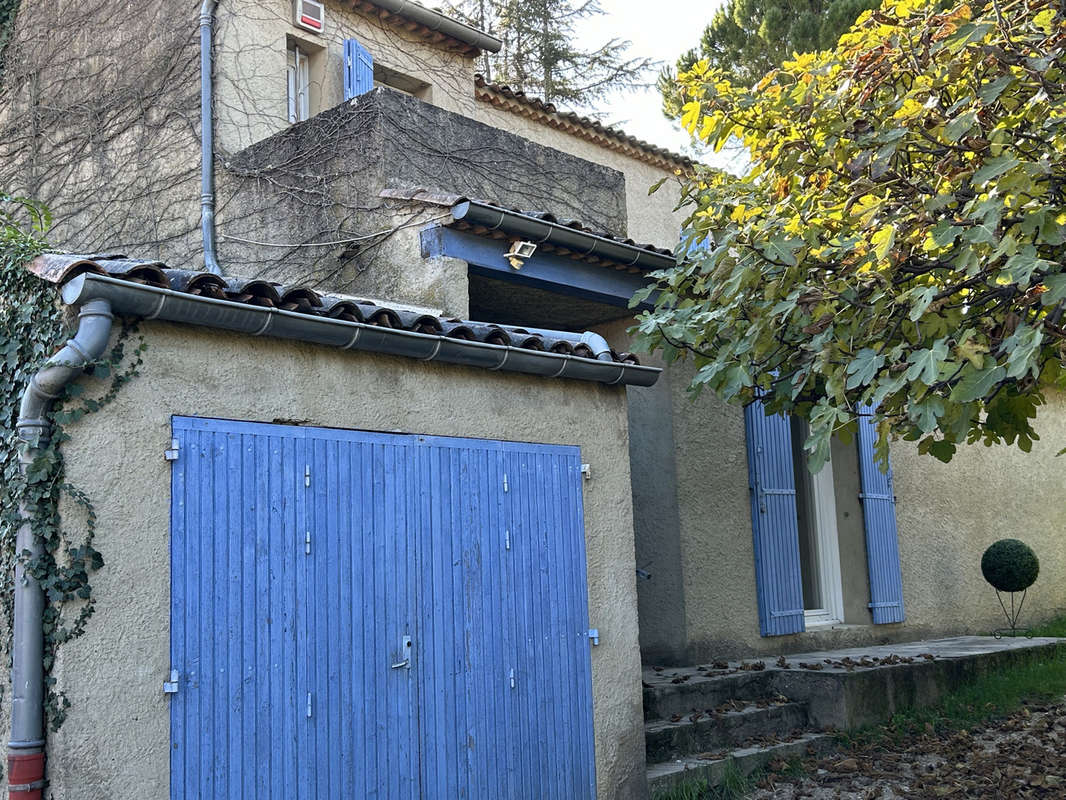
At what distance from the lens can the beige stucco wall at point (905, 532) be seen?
8773 millimetres

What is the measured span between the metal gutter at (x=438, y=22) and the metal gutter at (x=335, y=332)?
5462 mm

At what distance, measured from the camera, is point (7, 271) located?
4.84 meters

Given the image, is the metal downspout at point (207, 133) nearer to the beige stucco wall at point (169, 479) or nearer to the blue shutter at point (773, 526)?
the beige stucco wall at point (169, 479)

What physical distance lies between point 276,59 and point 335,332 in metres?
5.51

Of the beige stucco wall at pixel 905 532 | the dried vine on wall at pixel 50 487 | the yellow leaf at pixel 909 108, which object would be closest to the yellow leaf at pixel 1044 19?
the yellow leaf at pixel 909 108

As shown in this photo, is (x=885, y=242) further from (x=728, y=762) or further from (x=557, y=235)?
(x=728, y=762)

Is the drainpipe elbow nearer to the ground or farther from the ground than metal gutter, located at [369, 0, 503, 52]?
nearer to the ground

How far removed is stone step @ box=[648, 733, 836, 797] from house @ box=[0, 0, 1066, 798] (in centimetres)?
28

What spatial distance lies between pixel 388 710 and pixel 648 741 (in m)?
2.32

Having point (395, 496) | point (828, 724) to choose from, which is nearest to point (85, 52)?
point (395, 496)

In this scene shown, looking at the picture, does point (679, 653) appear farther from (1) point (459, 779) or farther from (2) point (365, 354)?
(2) point (365, 354)

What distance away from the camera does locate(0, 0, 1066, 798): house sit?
4656 millimetres

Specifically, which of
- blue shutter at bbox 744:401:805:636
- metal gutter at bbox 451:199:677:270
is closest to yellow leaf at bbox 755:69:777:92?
metal gutter at bbox 451:199:677:270

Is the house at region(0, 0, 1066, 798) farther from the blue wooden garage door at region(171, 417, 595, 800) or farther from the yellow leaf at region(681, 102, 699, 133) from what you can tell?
the yellow leaf at region(681, 102, 699, 133)
